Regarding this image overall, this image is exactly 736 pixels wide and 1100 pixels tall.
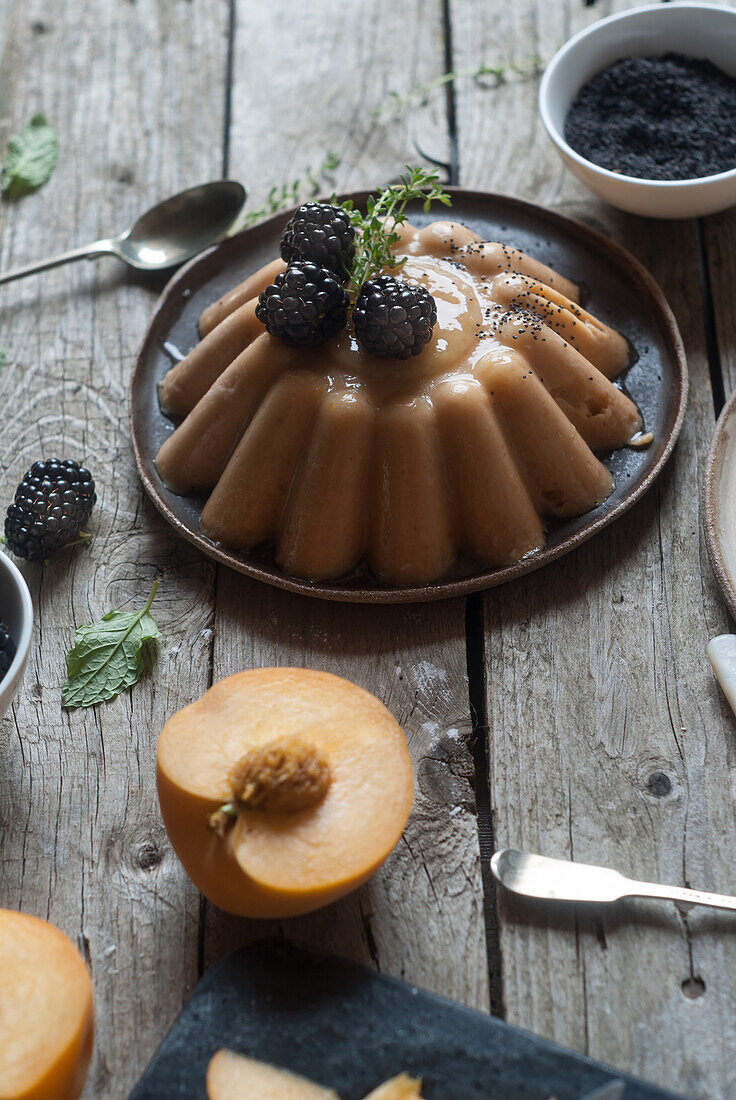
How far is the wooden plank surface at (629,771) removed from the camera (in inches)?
48.2

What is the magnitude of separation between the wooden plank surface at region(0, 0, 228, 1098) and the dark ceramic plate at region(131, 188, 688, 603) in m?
0.07

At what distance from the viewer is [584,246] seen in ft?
6.30

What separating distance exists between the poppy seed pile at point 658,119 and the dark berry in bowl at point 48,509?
112 cm

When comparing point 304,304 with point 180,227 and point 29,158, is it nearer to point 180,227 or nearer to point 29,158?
point 180,227

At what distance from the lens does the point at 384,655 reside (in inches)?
61.2

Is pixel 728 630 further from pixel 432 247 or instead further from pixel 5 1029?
pixel 5 1029

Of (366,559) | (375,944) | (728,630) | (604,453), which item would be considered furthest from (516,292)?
(375,944)

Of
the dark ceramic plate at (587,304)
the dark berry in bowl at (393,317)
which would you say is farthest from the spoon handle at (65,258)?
the dark berry in bowl at (393,317)

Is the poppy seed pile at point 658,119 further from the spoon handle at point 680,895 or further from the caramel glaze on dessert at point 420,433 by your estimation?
the spoon handle at point 680,895

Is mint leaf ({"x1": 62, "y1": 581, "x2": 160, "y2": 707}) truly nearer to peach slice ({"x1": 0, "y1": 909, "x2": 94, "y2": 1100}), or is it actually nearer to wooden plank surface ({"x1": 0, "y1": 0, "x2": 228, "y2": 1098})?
wooden plank surface ({"x1": 0, "y1": 0, "x2": 228, "y2": 1098})

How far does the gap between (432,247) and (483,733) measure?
793 millimetres

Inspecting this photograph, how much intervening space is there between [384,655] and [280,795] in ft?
1.32

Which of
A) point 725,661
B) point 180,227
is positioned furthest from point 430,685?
point 180,227

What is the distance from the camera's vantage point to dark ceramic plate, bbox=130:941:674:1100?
1.13 meters
